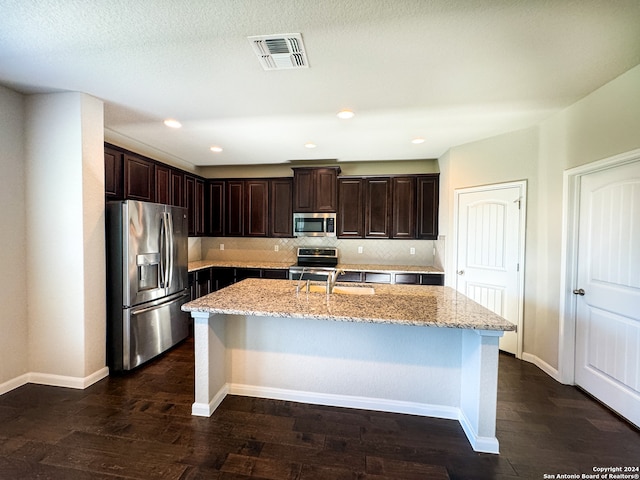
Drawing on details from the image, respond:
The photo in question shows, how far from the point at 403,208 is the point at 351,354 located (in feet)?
9.40

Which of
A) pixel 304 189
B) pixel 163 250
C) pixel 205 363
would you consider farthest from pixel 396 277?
pixel 163 250

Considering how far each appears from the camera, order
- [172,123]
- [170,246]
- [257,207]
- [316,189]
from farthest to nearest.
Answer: [257,207] → [316,189] → [170,246] → [172,123]

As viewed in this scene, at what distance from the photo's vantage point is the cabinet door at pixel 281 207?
470cm

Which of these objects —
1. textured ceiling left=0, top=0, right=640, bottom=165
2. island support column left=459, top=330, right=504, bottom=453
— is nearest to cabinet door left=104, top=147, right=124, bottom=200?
textured ceiling left=0, top=0, right=640, bottom=165

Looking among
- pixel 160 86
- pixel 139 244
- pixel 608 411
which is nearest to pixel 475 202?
pixel 608 411

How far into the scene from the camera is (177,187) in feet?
13.4

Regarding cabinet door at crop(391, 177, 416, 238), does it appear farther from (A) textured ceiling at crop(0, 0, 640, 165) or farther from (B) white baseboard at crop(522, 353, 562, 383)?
(B) white baseboard at crop(522, 353, 562, 383)

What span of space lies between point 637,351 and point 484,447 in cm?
143

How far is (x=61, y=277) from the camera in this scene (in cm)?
243

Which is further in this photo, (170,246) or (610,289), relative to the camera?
(170,246)

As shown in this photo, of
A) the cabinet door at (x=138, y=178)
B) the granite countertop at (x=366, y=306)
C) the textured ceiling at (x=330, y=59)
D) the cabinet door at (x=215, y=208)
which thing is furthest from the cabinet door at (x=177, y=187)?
the granite countertop at (x=366, y=306)

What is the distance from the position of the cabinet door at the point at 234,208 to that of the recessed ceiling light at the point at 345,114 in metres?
2.61

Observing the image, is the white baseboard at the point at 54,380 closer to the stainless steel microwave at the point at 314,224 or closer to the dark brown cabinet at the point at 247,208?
the dark brown cabinet at the point at 247,208

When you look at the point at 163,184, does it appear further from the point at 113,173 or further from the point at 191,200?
the point at 113,173
